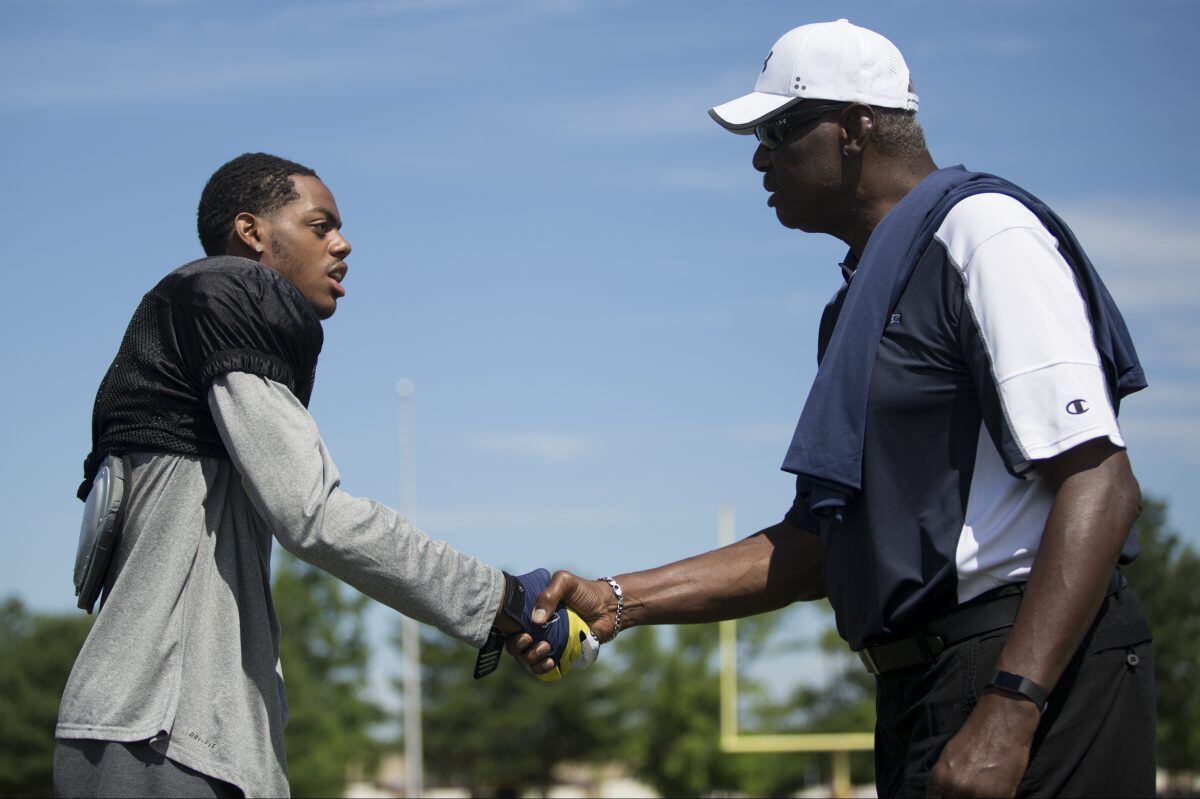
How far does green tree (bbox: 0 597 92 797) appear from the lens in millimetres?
47406

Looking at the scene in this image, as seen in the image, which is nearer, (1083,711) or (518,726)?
(1083,711)

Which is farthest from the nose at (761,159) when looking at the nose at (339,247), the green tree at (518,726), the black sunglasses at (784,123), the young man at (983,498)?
the green tree at (518,726)

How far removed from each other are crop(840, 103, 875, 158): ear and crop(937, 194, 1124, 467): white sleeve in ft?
2.07

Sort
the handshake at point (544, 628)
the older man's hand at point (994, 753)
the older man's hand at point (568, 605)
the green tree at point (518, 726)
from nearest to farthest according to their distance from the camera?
the older man's hand at point (994, 753), the handshake at point (544, 628), the older man's hand at point (568, 605), the green tree at point (518, 726)

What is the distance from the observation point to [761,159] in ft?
12.7

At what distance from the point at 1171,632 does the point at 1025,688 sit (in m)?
36.9

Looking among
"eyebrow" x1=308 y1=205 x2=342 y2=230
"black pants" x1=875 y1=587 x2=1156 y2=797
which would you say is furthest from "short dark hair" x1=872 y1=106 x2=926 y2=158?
"eyebrow" x1=308 y1=205 x2=342 y2=230

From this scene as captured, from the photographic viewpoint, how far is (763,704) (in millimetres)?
47406

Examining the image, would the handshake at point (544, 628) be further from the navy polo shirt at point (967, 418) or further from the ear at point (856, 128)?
the ear at point (856, 128)

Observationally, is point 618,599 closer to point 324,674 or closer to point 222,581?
point 222,581

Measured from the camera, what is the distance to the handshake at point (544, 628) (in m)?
3.89

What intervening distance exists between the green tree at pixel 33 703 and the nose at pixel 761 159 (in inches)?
1767

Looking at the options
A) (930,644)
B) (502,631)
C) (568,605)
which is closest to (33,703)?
(568,605)

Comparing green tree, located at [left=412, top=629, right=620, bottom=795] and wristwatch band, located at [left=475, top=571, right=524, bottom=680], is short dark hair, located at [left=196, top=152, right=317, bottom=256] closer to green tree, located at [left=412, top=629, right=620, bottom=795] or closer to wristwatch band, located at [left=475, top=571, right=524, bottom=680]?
wristwatch band, located at [left=475, top=571, right=524, bottom=680]
